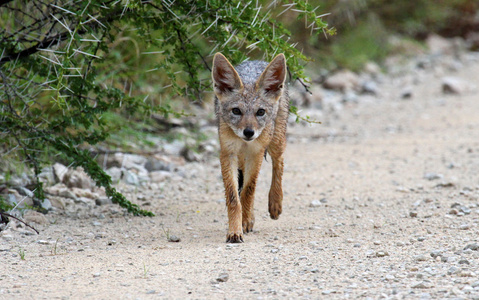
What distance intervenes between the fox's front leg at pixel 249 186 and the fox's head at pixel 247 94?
1.12ft

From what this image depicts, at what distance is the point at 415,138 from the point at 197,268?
6.17 meters

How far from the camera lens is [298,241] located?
16.3 ft

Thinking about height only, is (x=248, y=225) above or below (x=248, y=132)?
below

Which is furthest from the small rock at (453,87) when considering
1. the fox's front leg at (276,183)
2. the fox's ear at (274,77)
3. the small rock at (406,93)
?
the fox's ear at (274,77)

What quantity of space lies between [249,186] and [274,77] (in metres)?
0.97

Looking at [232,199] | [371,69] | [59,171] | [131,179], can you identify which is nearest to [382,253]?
[232,199]

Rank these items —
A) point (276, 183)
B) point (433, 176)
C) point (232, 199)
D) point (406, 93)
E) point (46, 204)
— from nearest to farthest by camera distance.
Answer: point (232, 199)
point (276, 183)
point (46, 204)
point (433, 176)
point (406, 93)

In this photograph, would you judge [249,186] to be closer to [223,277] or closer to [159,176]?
[223,277]

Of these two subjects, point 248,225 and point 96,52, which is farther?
point 96,52

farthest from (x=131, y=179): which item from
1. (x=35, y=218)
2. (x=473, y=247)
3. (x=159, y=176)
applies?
(x=473, y=247)

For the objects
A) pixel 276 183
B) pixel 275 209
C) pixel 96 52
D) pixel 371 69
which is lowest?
pixel 371 69

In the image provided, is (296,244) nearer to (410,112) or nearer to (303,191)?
(303,191)

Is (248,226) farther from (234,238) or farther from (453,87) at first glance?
(453,87)

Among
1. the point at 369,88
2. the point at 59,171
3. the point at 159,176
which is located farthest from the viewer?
the point at 369,88
